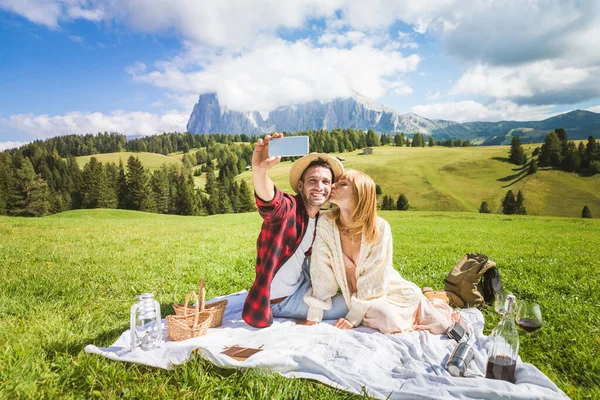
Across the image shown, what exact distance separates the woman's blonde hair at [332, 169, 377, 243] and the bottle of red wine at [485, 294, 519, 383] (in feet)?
5.47

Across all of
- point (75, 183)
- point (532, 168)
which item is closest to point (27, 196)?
point (75, 183)

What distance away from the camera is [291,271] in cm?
463

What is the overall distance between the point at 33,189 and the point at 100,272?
202ft

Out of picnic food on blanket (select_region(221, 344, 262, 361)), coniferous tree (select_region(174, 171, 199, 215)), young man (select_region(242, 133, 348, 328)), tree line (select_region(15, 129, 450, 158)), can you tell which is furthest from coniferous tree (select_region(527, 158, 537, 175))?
picnic food on blanket (select_region(221, 344, 262, 361))

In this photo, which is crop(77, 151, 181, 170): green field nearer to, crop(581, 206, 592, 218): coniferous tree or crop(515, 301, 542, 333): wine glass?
crop(581, 206, 592, 218): coniferous tree

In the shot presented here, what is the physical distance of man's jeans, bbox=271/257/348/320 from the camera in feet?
15.2

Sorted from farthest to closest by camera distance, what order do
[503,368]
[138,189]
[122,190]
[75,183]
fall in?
1. [75,183]
2. [122,190]
3. [138,189]
4. [503,368]

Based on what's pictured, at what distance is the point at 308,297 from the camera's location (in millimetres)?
4473

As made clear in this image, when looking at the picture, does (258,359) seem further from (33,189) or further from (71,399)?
(33,189)

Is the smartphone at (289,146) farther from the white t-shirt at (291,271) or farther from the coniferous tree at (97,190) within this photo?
the coniferous tree at (97,190)

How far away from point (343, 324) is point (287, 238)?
1.40 metres

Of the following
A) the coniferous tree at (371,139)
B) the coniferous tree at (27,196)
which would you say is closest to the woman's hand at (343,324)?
the coniferous tree at (27,196)

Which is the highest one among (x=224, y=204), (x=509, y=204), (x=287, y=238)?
→ (x=287, y=238)

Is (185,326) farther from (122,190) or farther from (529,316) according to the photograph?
(122,190)
